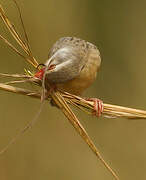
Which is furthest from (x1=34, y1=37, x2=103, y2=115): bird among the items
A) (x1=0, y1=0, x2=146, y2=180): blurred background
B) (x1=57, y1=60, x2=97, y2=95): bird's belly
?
(x1=0, y1=0, x2=146, y2=180): blurred background

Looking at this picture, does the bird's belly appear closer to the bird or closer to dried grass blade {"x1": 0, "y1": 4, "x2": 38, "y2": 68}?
the bird

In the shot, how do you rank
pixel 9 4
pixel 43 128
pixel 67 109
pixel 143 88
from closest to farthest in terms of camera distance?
pixel 67 109 → pixel 9 4 → pixel 43 128 → pixel 143 88

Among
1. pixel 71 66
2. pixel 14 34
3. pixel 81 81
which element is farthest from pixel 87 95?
pixel 14 34

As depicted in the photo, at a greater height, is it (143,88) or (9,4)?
(9,4)

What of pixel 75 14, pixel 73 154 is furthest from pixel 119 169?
pixel 75 14

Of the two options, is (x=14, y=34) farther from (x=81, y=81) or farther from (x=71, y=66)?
(x=81, y=81)

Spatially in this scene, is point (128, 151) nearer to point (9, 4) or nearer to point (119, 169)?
point (119, 169)
